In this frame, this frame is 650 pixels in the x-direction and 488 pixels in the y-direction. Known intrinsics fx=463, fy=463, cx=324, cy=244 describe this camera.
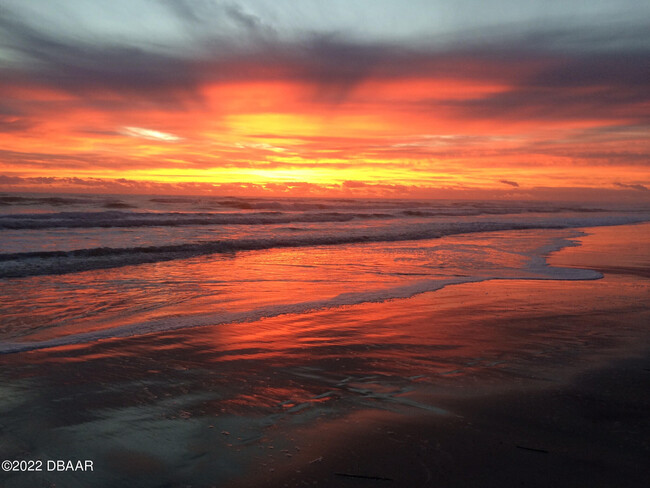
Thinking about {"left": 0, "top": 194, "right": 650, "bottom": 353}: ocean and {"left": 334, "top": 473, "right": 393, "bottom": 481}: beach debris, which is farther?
{"left": 0, "top": 194, "right": 650, "bottom": 353}: ocean

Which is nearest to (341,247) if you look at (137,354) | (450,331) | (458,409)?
(450,331)

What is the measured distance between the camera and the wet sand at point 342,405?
117 inches

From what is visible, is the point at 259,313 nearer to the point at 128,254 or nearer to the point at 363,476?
the point at 363,476

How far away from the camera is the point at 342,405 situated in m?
3.89

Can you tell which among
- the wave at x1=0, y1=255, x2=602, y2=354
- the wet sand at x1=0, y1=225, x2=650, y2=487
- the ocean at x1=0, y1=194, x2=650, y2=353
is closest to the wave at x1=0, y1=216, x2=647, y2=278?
the ocean at x1=0, y1=194, x2=650, y2=353

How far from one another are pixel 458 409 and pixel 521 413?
49 cm

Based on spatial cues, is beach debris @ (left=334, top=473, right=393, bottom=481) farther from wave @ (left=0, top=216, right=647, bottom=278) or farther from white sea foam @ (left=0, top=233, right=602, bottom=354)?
wave @ (left=0, top=216, right=647, bottom=278)

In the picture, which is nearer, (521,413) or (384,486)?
(384,486)

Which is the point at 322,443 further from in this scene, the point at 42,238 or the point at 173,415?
the point at 42,238

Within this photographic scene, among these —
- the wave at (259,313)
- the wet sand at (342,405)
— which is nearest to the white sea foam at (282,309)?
the wave at (259,313)

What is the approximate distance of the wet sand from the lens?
297 cm

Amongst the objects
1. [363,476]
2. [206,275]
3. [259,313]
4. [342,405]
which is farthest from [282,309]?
[363,476]

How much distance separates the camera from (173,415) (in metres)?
3.67

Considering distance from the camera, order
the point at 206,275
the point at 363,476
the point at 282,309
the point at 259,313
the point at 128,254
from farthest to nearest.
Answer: the point at 128,254 < the point at 206,275 < the point at 282,309 < the point at 259,313 < the point at 363,476
